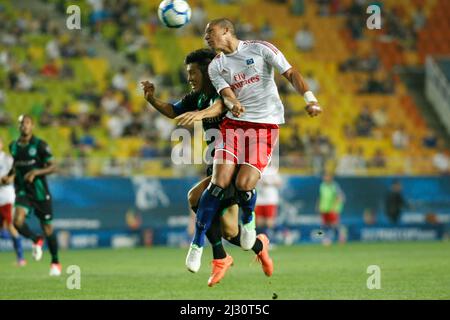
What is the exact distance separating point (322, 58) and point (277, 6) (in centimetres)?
273

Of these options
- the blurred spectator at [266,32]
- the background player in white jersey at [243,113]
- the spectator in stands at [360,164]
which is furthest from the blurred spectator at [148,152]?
the background player in white jersey at [243,113]

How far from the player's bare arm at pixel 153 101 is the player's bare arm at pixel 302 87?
170 cm

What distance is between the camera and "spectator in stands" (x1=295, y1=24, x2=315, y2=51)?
34.7 metres

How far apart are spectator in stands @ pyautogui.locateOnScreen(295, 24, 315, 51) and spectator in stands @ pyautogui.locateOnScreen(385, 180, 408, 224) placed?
8149 millimetres

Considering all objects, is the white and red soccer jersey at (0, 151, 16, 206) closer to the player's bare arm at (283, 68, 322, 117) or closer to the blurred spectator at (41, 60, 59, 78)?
the player's bare arm at (283, 68, 322, 117)

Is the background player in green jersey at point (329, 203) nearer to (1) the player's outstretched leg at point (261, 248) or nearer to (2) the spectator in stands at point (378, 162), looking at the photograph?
(2) the spectator in stands at point (378, 162)

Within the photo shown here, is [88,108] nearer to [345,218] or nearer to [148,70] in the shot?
[148,70]

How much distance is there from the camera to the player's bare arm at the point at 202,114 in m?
10.8

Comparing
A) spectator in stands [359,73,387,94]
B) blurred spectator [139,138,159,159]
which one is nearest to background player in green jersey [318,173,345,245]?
blurred spectator [139,138,159,159]

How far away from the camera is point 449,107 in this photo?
31859 millimetres

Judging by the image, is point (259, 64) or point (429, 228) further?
point (429, 228)

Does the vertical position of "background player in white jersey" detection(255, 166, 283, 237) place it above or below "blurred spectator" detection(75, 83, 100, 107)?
below

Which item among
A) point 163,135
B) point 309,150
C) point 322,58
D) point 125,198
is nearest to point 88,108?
point 163,135

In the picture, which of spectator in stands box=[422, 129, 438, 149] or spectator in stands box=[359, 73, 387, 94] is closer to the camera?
spectator in stands box=[422, 129, 438, 149]
